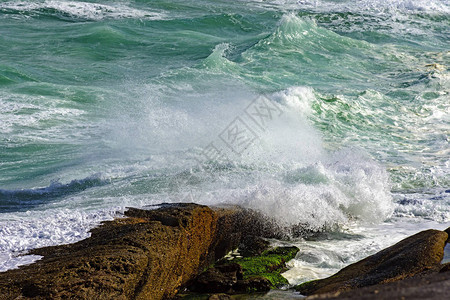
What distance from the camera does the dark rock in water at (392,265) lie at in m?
4.07

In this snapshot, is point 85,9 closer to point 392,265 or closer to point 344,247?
point 344,247

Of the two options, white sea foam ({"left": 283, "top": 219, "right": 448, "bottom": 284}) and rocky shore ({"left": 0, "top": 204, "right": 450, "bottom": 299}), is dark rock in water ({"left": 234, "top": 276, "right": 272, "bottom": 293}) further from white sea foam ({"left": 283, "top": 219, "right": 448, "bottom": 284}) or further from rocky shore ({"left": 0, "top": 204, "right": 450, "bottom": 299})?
white sea foam ({"left": 283, "top": 219, "right": 448, "bottom": 284})

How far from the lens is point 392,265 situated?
14.0 ft

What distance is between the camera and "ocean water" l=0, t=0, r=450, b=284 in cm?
650

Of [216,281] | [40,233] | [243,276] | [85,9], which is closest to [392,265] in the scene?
[243,276]

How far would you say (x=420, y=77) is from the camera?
1517cm

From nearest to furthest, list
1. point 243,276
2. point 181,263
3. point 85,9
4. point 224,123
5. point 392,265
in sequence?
point 392,265 < point 181,263 < point 243,276 < point 224,123 < point 85,9

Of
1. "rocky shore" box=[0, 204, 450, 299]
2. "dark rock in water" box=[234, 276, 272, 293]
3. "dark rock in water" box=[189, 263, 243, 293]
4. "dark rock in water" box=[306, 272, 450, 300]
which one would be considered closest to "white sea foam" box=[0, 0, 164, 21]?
"rocky shore" box=[0, 204, 450, 299]

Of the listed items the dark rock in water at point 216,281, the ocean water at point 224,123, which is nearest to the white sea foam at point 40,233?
the ocean water at point 224,123

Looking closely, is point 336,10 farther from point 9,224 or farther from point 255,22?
point 9,224

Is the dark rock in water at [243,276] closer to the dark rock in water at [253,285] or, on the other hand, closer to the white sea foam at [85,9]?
the dark rock in water at [253,285]

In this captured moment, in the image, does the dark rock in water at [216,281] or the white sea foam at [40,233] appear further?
the dark rock in water at [216,281]

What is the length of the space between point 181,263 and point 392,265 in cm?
153

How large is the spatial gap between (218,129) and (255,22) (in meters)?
12.3
